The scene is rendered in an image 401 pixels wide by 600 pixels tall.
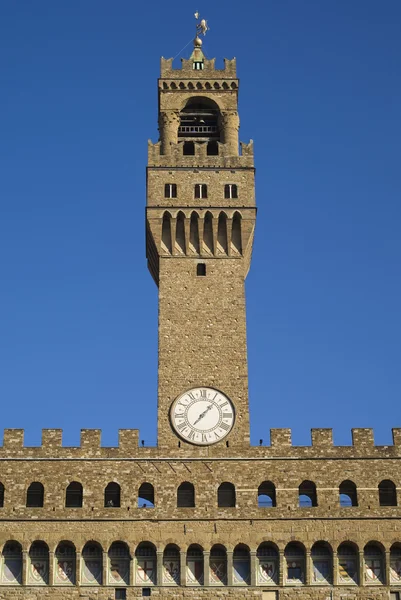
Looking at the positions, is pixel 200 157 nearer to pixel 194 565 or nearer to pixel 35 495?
Answer: pixel 35 495

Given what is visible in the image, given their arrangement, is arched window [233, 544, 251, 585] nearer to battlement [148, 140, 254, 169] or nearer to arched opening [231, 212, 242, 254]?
arched opening [231, 212, 242, 254]

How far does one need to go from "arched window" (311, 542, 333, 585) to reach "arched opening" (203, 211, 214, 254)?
1330 centimetres

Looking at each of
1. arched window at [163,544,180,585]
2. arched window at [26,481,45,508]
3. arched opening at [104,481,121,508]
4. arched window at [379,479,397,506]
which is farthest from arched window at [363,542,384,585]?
arched window at [26,481,45,508]

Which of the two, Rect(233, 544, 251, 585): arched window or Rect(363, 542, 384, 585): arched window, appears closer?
Rect(233, 544, 251, 585): arched window

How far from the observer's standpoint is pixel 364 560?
150 feet

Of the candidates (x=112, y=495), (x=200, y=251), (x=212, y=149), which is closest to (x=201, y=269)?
(x=200, y=251)

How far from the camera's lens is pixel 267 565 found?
45.7m

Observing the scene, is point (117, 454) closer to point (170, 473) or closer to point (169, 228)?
point (170, 473)

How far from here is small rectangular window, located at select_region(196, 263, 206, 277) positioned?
167ft

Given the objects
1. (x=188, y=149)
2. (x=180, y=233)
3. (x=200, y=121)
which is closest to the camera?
(x=180, y=233)

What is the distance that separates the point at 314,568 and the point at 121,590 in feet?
24.0

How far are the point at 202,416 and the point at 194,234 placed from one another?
8371mm

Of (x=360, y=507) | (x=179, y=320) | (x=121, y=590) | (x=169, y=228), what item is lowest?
(x=121, y=590)

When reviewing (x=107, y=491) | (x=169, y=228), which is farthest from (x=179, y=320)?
(x=107, y=491)
